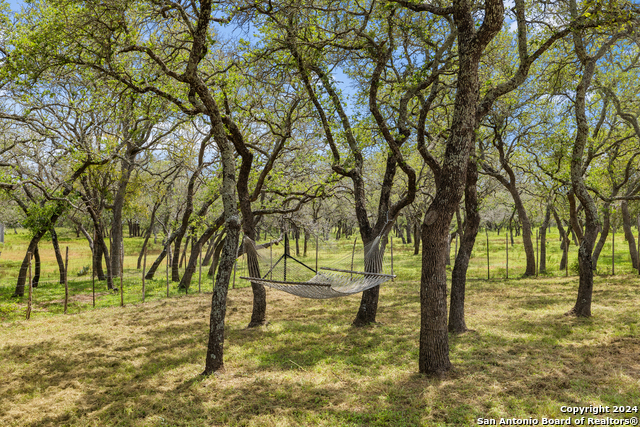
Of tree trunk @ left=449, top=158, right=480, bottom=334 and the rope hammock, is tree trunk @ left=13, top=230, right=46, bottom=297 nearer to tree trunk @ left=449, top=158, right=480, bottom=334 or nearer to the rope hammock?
the rope hammock

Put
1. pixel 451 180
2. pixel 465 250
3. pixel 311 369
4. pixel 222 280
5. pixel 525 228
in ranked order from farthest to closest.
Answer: pixel 525 228
pixel 465 250
pixel 311 369
pixel 222 280
pixel 451 180

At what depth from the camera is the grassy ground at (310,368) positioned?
348cm

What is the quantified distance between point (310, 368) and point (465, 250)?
2.85 metres

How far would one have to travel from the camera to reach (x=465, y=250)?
5812mm

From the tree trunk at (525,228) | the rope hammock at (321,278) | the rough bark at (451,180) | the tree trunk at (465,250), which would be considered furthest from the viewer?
the tree trunk at (525,228)

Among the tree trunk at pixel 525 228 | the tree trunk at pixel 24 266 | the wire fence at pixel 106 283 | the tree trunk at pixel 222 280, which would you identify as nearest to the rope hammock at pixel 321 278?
the tree trunk at pixel 222 280

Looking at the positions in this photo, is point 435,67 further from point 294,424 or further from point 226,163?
point 294,424

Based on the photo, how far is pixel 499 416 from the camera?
3.23 meters

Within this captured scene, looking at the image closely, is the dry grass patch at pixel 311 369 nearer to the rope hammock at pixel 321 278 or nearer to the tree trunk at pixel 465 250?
the tree trunk at pixel 465 250

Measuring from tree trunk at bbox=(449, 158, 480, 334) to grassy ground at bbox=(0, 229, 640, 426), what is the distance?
0.32 meters

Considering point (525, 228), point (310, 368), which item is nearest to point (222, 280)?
point (310, 368)

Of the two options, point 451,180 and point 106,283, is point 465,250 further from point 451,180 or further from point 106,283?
point 106,283

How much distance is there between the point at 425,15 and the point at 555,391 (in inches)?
220

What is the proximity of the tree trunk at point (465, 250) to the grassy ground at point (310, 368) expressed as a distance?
32 centimetres
